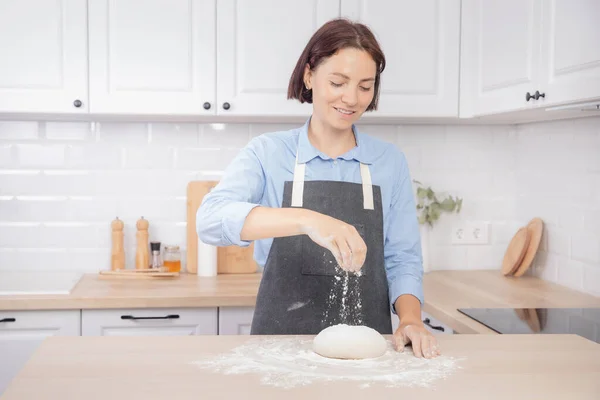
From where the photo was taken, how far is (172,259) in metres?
3.25

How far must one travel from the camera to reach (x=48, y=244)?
3.29 metres

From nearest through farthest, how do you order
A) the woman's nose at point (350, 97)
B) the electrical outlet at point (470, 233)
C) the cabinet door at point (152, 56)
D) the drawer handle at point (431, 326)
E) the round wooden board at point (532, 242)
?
the woman's nose at point (350, 97), the drawer handle at point (431, 326), the cabinet door at point (152, 56), the round wooden board at point (532, 242), the electrical outlet at point (470, 233)

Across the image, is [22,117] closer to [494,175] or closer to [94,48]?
[94,48]

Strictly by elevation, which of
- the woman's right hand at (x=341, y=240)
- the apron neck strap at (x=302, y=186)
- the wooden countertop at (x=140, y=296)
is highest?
the apron neck strap at (x=302, y=186)

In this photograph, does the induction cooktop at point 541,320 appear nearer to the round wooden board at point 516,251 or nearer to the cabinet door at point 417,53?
the round wooden board at point 516,251

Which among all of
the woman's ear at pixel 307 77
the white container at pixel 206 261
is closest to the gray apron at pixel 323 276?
the woman's ear at pixel 307 77

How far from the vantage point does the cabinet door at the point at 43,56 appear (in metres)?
2.87

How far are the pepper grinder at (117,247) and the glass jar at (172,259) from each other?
19 cm

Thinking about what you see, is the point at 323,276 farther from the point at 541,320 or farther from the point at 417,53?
the point at 417,53

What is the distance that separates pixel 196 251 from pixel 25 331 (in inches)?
31.2

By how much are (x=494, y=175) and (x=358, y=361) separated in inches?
81.9

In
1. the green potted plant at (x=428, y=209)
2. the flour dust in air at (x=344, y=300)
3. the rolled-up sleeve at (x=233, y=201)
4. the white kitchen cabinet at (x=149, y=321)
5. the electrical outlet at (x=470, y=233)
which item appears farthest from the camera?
the electrical outlet at (x=470, y=233)

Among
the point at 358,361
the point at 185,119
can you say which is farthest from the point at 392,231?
the point at 185,119

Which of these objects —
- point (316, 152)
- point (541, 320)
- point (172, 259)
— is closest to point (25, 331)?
point (172, 259)
